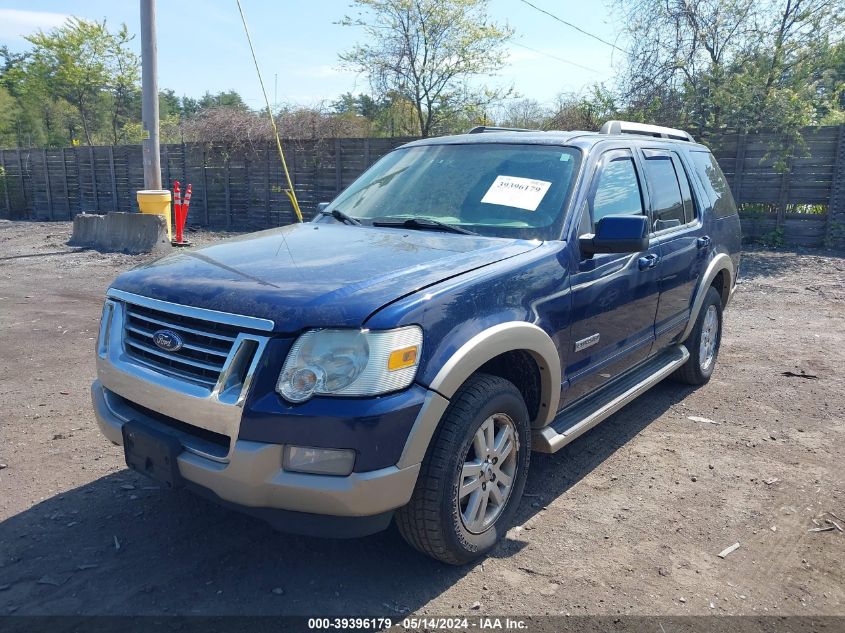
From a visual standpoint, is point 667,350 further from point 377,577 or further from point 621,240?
point 377,577

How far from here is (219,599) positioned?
2.78 metres

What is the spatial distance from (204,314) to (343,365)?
0.63 m

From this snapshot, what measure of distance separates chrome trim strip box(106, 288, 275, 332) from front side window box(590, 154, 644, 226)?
81.2 inches

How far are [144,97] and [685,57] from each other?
1087cm

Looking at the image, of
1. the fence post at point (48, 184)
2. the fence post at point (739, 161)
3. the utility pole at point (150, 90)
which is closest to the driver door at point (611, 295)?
the fence post at point (739, 161)

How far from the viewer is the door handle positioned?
4.13 metres

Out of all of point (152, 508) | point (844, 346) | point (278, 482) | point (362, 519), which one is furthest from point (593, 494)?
point (844, 346)

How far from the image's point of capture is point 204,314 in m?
2.70

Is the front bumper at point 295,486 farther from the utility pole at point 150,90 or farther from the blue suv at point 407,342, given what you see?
the utility pole at point 150,90

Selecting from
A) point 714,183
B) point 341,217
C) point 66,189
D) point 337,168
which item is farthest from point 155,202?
point 66,189

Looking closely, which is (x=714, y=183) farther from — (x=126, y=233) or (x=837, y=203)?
(x=126, y=233)

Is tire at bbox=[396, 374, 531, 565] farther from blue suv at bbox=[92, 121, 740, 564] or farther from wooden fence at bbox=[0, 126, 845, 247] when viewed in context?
wooden fence at bbox=[0, 126, 845, 247]

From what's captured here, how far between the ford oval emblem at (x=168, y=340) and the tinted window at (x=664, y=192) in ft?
10.3

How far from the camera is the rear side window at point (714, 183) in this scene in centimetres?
545
